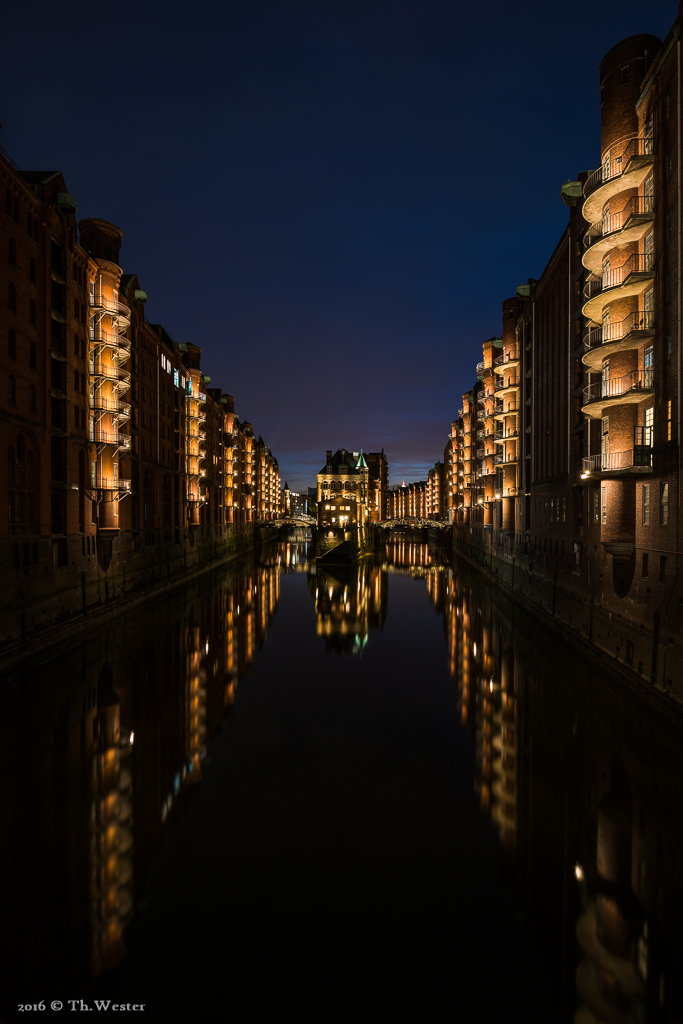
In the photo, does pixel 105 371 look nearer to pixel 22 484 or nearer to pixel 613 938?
pixel 22 484

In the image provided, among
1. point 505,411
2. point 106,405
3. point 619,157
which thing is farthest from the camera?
point 505,411

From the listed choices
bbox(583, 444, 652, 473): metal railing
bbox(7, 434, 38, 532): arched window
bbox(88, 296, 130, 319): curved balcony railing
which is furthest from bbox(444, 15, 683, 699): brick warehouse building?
bbox(88, 296, 130, 319): curved balcony railing

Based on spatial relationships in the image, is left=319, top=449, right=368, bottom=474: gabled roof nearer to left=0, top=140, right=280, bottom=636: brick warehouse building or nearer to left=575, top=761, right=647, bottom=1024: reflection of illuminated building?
left=0, top=140, right=280, bottom=636: brick warehouse building

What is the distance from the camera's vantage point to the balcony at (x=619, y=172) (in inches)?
733

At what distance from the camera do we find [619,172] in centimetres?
2002

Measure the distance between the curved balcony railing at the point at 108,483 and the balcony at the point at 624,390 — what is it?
83.4 feet

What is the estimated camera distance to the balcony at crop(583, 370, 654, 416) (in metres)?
18.5

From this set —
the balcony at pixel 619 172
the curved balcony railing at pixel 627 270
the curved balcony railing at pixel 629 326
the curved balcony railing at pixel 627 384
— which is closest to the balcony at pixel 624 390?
the curved balcony railing at pixel 627 384

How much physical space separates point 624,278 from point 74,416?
26.3 metres

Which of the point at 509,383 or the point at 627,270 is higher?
the point at 509,383

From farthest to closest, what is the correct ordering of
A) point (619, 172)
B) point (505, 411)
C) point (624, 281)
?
point (505, 411) < point (619, 172) < point (624, 281)

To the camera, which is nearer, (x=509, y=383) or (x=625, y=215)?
(x=625, y=215)

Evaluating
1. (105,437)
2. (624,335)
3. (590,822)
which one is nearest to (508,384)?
(624,335)

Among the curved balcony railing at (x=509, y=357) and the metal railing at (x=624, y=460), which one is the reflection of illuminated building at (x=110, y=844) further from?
the curved balcony railing at (x=509, y=357)
